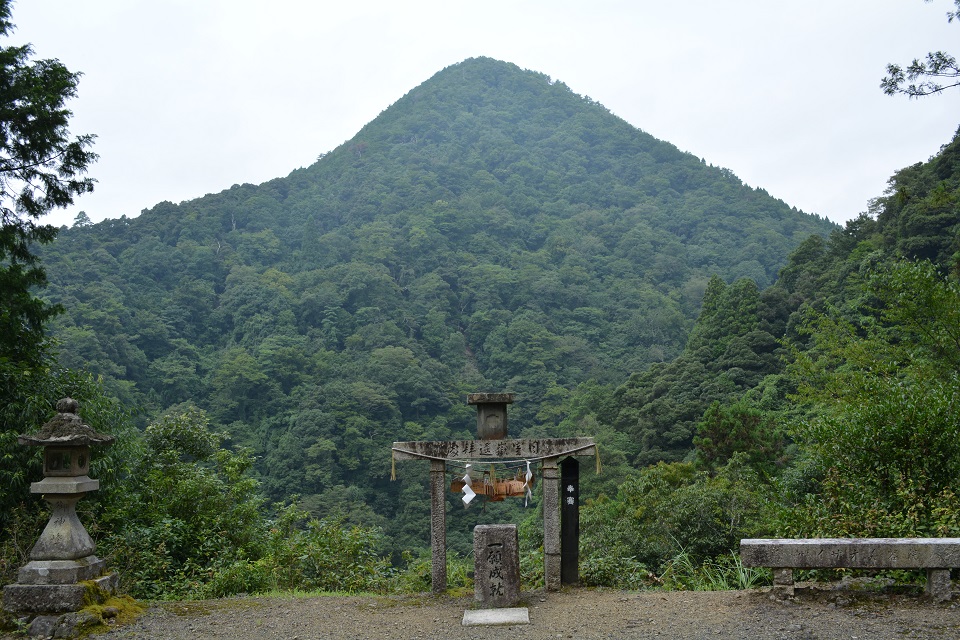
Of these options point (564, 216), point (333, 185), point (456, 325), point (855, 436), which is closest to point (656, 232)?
point (564, 216)

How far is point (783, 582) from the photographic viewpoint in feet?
20.2

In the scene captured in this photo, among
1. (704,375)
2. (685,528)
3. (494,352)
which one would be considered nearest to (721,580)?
(685,528)

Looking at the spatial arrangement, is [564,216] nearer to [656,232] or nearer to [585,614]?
[656,232]

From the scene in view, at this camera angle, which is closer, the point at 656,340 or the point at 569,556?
the point at 569,556

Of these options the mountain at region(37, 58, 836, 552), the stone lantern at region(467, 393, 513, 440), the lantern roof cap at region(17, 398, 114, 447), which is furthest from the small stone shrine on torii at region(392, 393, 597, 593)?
the mountain at region(37, 58, 836, 552)

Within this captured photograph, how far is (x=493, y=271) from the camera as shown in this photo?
180 feet

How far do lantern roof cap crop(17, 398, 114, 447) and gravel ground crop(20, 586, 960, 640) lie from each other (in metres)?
1.74

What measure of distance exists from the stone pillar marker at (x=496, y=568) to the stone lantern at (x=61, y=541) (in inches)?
140

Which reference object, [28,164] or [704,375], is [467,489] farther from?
[704,375]

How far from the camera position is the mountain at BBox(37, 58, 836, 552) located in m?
35.5

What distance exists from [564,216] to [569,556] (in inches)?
2532

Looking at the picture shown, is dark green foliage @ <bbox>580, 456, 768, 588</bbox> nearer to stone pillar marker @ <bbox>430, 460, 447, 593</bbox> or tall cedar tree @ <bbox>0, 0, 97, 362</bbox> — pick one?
stone pillar marker @ <bbox>430, 460, 447, 593</bbox>

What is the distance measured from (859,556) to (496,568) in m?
3.22

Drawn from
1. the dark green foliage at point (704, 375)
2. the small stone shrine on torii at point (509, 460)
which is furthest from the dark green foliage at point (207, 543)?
the dark green foliage at point (704, 375)
